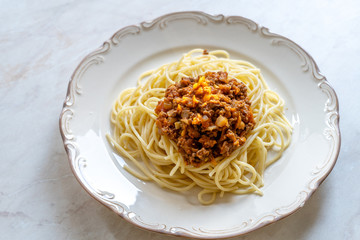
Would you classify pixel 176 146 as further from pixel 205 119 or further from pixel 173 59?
pixel 173 59

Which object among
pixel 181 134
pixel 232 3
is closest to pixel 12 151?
→ pixel 181 134

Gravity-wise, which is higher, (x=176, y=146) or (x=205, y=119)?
(x=205, y=119)

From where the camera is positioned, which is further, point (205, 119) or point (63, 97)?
point (63, 97)

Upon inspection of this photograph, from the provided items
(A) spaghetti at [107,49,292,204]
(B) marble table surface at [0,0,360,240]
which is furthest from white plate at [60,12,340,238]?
(B) marble table surface at [0,0,360,240]

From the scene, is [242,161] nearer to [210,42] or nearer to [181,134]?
[181,134]

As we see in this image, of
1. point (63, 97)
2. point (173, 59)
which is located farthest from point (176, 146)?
point (63, 97)

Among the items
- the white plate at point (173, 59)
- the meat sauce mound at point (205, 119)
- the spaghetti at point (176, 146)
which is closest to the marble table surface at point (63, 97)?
the white plate at point (173, 59)

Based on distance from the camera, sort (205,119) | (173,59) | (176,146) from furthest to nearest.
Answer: (173,59) < (176,146) < (205,119)

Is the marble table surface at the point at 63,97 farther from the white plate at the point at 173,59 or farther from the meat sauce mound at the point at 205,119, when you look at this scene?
the meat sauce mound at the point at 205,119
